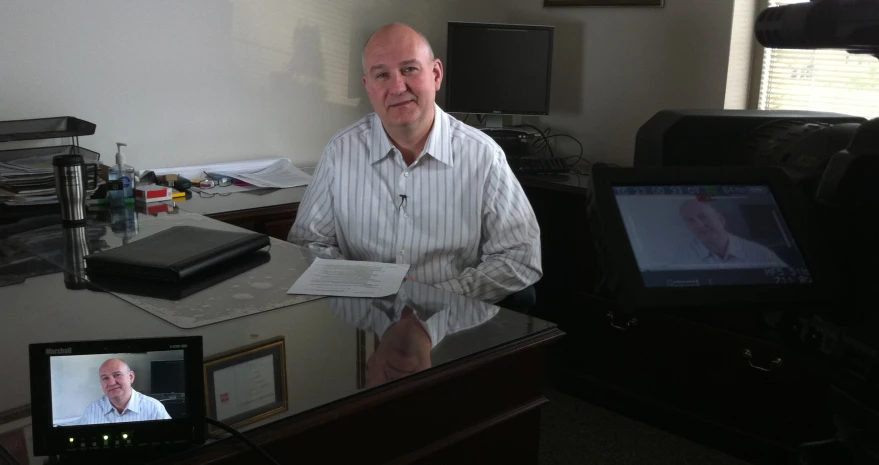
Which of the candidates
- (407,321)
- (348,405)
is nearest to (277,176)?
(407,321)

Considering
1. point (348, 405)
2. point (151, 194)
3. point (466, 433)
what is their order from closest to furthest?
point (348, 405)
point (466, 433)
point (151, 194)

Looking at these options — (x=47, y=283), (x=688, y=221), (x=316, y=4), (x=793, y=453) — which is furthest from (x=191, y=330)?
(x=316, y=4)

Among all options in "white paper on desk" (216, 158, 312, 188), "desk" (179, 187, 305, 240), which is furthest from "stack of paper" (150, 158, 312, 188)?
"desk" (179, 187, 305, 240)

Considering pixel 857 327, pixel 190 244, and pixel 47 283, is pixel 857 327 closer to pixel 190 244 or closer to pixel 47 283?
pixel 190 244

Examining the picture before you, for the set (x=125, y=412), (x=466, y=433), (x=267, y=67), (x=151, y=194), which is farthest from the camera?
(x=267, y=67)

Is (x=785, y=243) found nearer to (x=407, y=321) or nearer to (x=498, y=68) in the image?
(x=407, y=321)

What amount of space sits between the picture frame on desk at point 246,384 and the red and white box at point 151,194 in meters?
1.18

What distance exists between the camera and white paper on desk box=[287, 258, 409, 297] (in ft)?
5.25

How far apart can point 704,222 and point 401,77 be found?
1.30m

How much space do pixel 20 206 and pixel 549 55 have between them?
6.60 ft

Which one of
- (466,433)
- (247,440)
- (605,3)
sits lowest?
(466,433)

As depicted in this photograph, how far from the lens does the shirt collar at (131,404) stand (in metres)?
1.00

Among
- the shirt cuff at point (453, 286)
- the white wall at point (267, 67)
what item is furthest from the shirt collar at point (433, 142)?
the white wall at point (267, 67)

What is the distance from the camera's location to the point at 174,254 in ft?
5.58
